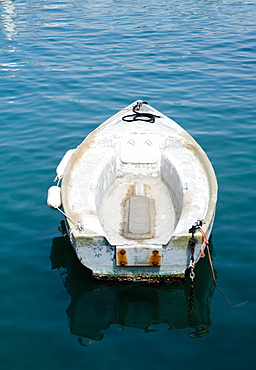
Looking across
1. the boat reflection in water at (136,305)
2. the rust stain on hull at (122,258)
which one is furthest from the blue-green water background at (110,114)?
the rust stain on hull at (122,258)

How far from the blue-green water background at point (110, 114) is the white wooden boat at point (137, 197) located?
0.96 meters

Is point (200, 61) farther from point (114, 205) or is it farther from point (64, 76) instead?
point (114, 205)

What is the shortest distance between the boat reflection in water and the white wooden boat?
0.28 metres

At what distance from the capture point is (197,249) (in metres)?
6.71

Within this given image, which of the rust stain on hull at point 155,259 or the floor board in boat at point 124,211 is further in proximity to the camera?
the floor board in boat at point 124,211

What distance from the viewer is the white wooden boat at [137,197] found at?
6.71 m

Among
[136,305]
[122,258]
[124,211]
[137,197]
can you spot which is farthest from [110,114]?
[136,305]

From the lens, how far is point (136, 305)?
22.9 ft

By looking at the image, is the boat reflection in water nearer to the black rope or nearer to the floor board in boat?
the floor board in boat

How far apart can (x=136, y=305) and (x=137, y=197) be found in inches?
97.1

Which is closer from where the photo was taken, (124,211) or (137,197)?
(124,211)

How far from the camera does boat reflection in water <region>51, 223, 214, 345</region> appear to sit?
6.62 m

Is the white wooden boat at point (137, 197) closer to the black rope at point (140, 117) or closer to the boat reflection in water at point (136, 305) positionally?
the black rope at point (140, 117)

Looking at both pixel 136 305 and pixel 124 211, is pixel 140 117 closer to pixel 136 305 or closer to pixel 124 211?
pixel 124 211
